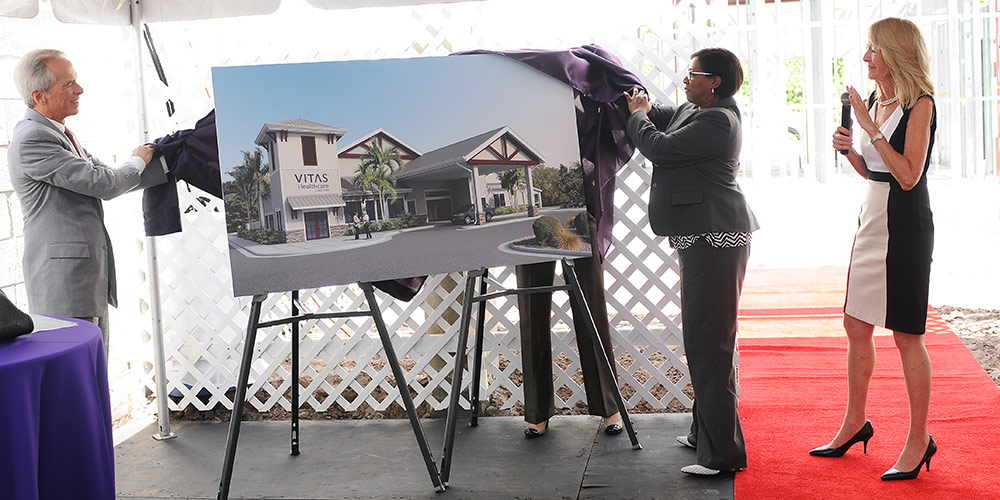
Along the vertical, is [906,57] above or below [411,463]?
above

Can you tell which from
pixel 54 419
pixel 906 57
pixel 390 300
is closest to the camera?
pixel 54 419

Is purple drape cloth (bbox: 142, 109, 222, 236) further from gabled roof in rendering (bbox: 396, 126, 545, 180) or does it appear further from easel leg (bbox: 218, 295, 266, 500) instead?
gabled roof in rendering (bbox: 396, 126, 545, 180)

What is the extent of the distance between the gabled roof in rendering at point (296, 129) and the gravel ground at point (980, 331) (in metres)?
3.08

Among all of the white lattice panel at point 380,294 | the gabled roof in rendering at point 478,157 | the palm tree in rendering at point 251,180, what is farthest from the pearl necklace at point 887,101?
the palm tree in rendering at point 251,180

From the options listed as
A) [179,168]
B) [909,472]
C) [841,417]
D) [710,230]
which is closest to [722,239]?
[710,230]

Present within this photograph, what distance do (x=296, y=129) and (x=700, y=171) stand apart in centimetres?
132

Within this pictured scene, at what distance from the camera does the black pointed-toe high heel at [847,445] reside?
10.1ft

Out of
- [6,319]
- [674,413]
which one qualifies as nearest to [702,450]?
[674,413]

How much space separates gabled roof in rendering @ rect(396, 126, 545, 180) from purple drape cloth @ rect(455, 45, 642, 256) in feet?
0.92

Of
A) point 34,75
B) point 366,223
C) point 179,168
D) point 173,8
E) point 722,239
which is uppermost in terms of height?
point 173,8

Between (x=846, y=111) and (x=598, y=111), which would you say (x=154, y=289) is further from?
(x=846, y=111)

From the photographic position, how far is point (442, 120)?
302 centimetres

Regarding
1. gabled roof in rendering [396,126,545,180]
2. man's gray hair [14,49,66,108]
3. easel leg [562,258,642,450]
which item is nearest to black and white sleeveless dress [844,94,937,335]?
easel leg [562,258,642,450]

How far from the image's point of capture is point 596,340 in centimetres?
318
